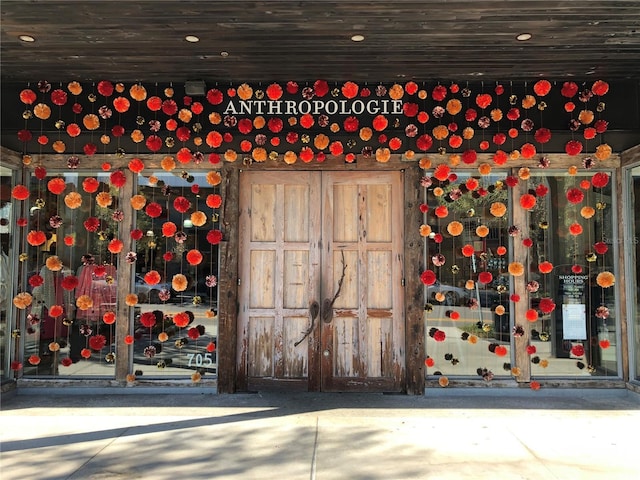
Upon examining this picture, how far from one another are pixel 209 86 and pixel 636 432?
5578 mm

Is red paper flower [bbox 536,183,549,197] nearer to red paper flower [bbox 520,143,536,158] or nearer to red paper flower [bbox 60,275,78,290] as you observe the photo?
A: red paper flower [bbox 520,143,536,158]

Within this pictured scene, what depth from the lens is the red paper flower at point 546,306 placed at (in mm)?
5480

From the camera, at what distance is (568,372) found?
5543mm

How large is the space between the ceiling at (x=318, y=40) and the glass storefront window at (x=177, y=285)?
1.43 m

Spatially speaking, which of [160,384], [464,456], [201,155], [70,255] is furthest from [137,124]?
[464,456]

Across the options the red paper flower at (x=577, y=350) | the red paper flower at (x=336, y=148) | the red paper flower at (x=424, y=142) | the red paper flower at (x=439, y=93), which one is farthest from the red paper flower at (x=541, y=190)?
the red paper flower at (x=336, y=148)

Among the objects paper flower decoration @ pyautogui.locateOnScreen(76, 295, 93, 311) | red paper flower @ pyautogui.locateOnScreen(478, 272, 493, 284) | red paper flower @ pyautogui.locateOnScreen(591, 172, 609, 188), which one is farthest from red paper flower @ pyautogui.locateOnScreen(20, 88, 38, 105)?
red paper flower @ pyautogui.locateOnScreen(591, 172, 609, 188)

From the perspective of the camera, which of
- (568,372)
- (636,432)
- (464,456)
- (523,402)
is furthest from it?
(568,372)

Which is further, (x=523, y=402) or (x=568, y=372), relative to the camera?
(x=568, y=372)

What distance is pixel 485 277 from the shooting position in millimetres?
5562

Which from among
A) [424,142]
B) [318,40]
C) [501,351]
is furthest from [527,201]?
[318,40]

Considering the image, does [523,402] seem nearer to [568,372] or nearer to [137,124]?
[568,372]

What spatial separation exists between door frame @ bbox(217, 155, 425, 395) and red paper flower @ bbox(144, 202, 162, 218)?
2.48 feet

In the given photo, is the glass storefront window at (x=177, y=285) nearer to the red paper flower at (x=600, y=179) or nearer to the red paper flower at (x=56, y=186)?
the red paper flower at (x=56, y=186)
